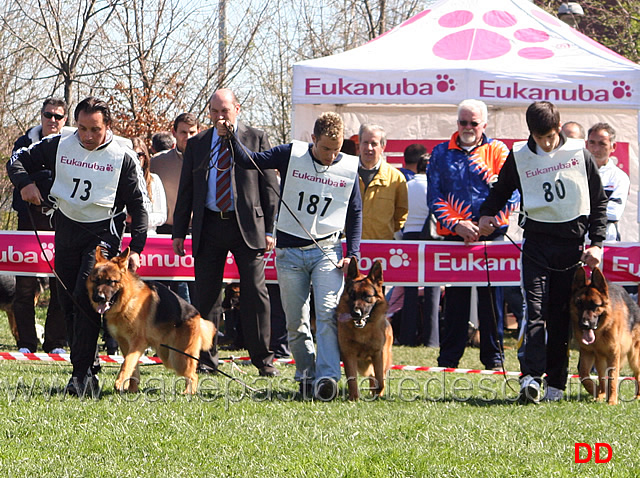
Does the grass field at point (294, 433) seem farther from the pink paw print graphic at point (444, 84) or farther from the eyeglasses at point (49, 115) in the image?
the pink paw print graphic at point (444, 84)

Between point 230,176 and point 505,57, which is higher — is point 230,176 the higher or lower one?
the lower one

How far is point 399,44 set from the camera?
428 inches

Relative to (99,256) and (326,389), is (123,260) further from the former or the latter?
(326,389)

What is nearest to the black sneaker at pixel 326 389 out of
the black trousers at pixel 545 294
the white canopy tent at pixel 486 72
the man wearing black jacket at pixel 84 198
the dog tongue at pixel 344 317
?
the dog tongue at pixel 344 317

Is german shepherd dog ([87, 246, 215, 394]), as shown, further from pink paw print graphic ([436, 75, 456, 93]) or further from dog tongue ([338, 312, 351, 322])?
pink paw print graphic ([436, 75, 456, 93])

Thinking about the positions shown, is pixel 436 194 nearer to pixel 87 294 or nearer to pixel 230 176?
pixel 230 176

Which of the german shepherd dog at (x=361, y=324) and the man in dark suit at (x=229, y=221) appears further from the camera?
the man in dark suit at (x=229, y=221)

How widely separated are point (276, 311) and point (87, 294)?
11.9 feet

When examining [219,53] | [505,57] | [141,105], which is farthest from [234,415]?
[219,53]

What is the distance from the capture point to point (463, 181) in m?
7.77

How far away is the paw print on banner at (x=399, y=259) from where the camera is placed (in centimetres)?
884

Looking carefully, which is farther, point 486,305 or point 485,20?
point 485,20

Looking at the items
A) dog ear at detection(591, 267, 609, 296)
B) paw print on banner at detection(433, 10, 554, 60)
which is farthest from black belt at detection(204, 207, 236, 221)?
paw print on banner at detection(433, 10, 554, 60)

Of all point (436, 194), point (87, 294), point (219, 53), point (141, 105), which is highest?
point (219, 53)
